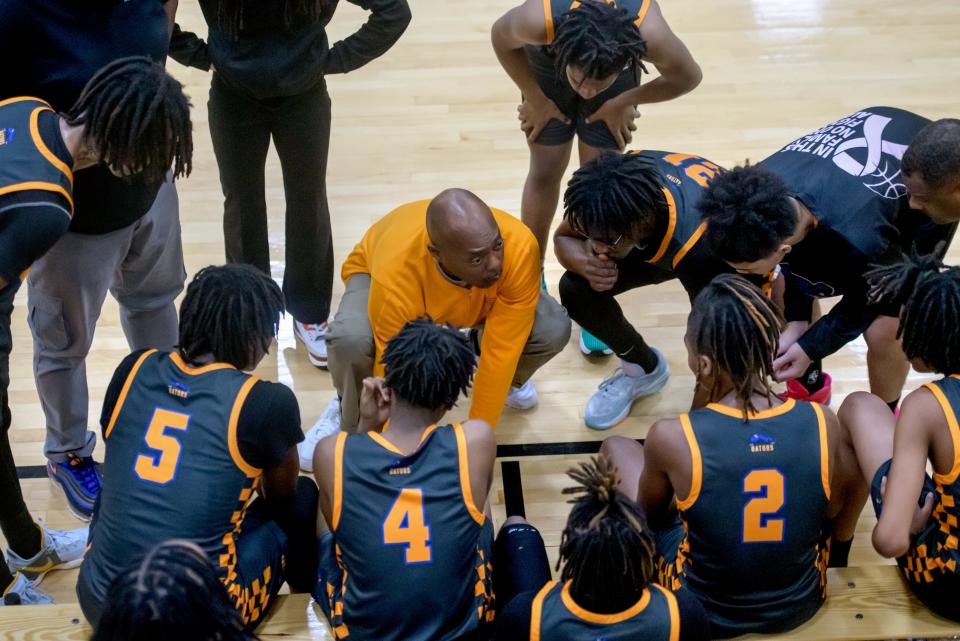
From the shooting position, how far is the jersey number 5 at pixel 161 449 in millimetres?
2102

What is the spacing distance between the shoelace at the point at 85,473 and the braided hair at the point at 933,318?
2.10 meters

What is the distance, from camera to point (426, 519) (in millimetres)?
2066

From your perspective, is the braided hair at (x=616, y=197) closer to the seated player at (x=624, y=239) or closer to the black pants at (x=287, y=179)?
the seated player at (x=624, y=239)

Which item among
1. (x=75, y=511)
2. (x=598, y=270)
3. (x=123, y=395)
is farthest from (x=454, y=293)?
(x=75, y=511)

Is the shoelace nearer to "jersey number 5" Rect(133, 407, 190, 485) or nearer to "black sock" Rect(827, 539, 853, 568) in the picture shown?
"jersey number 5" Rect(133, 407, 190, 485)

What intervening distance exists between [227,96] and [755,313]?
157 cm

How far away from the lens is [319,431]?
123 inches

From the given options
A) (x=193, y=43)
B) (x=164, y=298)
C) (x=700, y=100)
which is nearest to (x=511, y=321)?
(x=164, y=298)

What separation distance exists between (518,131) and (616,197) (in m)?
1.74

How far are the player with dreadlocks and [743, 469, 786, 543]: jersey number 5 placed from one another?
128cm

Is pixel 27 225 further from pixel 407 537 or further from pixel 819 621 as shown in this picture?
pixel 819 621

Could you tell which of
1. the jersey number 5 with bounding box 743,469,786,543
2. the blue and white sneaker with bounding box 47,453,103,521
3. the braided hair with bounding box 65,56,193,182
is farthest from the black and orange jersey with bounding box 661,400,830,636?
the blue and white sneaker with bounding box 47,453,103,521

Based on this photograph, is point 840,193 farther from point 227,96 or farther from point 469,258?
point 227,96

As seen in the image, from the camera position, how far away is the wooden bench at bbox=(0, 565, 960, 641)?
224 centimetres
